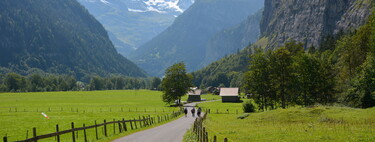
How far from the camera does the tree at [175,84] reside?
12719 cm

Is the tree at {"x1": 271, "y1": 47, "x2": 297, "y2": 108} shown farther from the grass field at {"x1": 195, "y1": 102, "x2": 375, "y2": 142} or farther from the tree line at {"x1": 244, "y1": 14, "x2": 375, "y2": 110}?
the grass field at {"x1": 195, "y1": 102, "x2": 375, "y2": 142}

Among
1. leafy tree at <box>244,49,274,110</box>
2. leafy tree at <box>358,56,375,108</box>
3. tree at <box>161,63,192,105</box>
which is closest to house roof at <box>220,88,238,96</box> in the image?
tree at <box>161,63,192,105</box>

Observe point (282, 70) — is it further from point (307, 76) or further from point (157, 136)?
point (157, 136)

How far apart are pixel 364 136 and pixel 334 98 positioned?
5505 cm

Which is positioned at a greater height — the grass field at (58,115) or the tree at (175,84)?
the tree at (175,84)

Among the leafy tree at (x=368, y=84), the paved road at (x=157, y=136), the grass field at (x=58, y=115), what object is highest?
the leafy tree at (x=368, y=84)

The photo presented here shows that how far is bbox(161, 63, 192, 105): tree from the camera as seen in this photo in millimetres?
127188

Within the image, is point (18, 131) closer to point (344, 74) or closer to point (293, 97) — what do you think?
point (293, 97)

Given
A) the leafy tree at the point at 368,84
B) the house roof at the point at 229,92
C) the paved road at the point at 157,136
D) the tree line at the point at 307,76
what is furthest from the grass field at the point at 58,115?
the house roof at the point at 229,92

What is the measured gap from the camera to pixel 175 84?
5022 inches

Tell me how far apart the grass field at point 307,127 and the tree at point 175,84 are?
7292cm

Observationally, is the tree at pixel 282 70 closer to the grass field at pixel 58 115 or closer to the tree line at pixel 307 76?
A: the tree line at pixel 307 76

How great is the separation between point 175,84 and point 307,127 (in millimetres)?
91797

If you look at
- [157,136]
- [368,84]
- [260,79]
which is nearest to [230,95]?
[260,79]
